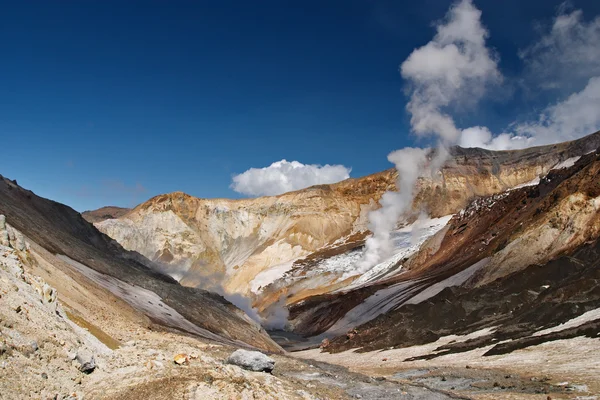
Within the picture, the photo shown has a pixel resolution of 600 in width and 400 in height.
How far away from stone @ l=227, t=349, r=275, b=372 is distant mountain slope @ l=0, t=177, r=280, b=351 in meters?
15.1

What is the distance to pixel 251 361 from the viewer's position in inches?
682

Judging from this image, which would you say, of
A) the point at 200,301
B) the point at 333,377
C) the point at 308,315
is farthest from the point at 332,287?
the point at 333,377

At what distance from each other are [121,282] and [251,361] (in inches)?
1305

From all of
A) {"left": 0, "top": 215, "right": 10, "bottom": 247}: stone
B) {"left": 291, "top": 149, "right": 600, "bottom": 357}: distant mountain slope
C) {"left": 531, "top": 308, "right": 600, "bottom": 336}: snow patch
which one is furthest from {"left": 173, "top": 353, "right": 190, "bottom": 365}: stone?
{"left": 531, "top": 308, "right": 600, "bottom": 336}: snow patch

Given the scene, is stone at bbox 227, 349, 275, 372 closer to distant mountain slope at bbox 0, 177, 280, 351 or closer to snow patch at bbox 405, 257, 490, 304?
distant mountain slope at bbox 0, 177, 280, 351

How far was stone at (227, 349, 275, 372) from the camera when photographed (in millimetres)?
17191

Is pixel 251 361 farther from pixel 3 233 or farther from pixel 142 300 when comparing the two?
pixel 142 300

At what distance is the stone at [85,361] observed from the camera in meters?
13.4

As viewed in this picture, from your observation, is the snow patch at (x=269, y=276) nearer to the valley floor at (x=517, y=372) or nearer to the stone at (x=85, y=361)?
the valley floor at (x=517, y=372)

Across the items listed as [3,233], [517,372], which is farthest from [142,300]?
[517,372]

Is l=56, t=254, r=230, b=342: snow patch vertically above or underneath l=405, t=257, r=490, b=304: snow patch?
underneath

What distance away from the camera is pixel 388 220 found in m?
186

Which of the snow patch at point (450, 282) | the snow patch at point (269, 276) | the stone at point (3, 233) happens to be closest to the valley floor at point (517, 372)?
the stone at point (3, 233)

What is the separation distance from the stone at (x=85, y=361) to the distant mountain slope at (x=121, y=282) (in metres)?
15.6
